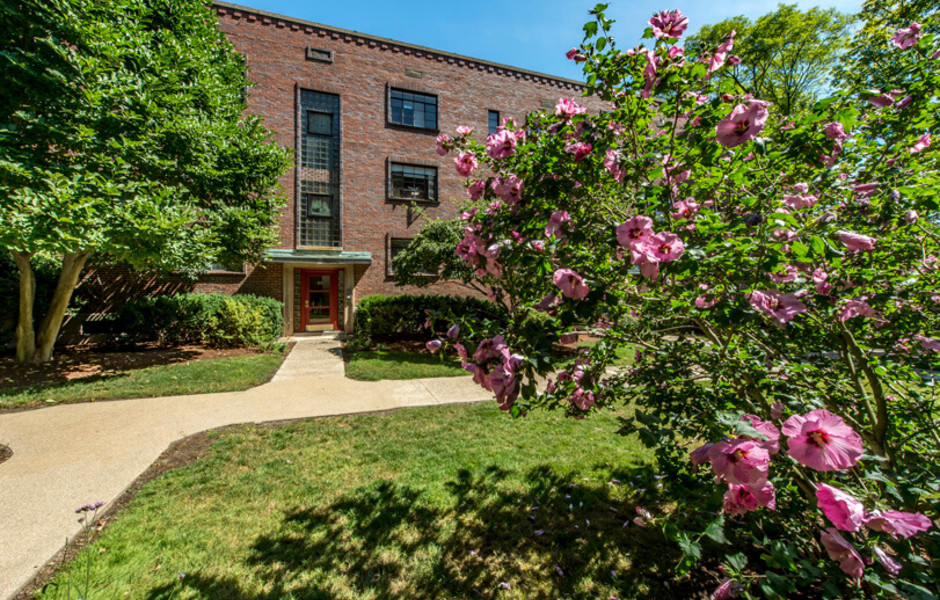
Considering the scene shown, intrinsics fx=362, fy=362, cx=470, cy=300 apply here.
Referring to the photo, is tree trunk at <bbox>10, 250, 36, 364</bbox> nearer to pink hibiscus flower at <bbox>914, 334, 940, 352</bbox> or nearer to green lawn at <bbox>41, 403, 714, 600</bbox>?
green lawn at <bbox>41, 403, 714, 600</bbox>

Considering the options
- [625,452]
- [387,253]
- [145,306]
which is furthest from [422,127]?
[625,452]

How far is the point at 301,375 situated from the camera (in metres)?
7.33

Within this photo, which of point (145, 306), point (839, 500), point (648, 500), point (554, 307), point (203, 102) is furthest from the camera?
point (145, 306)

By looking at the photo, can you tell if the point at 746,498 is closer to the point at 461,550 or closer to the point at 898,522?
the point at 898,522

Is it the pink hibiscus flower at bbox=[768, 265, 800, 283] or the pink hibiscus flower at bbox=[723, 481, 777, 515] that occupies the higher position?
the pink hibiscus flower at bbox=[768, 265, 800, 283]

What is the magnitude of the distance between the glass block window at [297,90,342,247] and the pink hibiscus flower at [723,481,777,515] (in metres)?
14.4

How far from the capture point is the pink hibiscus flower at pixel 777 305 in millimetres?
1423

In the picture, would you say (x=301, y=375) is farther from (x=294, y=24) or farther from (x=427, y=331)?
(x=294, y=24)

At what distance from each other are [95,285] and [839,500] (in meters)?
16.0

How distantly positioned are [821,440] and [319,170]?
15561 mm

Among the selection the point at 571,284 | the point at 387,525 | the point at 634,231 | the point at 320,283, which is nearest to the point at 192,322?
the point at 320,283

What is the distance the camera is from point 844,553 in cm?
119

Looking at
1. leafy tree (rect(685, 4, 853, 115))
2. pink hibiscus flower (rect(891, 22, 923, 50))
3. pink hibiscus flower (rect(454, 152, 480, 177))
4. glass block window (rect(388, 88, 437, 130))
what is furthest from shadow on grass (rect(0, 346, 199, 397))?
leafy tree (rect(685, 4, 853, 115))

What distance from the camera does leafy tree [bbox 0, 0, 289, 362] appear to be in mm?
5727
